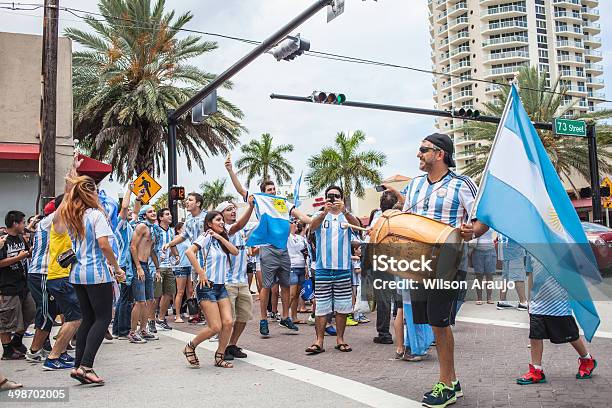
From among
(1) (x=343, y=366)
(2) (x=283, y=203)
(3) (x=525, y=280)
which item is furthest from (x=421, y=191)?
(3) (x=525, y=280)

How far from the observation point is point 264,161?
56.3 meters

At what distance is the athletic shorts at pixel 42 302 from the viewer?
23.6 feet

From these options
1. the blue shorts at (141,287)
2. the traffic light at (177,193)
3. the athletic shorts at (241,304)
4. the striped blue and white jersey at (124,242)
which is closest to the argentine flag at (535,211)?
the athletic shorts at (241,304)

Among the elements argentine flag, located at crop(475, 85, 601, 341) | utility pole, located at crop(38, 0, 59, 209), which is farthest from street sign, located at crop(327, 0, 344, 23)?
argentine flag, located at crop(475, 85, 601, 341)

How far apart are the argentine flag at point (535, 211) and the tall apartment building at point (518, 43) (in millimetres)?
85371

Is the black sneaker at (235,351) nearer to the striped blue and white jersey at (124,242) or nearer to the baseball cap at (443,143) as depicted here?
the striped blue and white jersey at (124,242)

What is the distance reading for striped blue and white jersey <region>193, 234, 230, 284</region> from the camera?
6879mm

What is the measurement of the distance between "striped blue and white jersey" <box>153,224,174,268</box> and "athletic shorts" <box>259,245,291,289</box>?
5.37ft

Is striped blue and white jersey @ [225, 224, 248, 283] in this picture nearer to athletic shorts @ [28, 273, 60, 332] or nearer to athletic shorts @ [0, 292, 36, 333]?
athletic shorts @ [28, 273, 60, 332]

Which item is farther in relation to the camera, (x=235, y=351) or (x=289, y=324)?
(x=289, y=324)

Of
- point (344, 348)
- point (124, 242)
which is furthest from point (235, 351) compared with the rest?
point (124, 242)

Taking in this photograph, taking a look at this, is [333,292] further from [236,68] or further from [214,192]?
[214,192]

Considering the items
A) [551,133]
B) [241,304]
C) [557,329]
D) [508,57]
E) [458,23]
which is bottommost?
[557,329]

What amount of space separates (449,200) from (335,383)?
6.49ft
